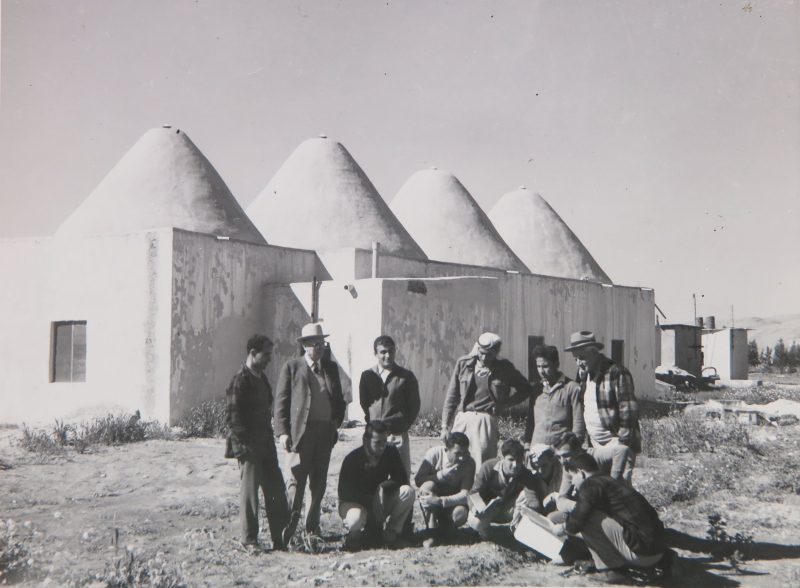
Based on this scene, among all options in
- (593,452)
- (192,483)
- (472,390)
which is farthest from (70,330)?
(593,452)

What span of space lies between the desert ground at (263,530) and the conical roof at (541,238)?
9163 millimetres

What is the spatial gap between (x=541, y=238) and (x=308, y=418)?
14.4 metres

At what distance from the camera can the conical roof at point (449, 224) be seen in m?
15.7

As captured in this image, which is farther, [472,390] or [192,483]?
[192,483]

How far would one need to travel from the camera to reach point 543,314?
1450cm

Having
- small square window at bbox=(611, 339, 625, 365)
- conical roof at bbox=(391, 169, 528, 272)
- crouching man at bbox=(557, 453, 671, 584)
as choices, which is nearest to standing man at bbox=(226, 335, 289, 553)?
crouching man at bbox=(557, 453, 671, 584)

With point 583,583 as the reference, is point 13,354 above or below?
above

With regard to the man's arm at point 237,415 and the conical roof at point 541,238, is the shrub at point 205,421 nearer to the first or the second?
the man's arm at point 237,415

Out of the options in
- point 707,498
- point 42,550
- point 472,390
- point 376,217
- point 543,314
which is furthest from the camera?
point 543,314

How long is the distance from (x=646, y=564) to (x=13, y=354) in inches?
365

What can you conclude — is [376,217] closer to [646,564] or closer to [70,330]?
[70,330]

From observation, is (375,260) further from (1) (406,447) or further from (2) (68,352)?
(1) (406,447)

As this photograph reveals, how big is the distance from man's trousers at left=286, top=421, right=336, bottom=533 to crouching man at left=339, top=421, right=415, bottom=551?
0.15m

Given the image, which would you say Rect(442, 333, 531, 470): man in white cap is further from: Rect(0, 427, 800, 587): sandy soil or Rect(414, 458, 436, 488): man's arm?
Rect(0, 427, 800, 587): sandy soil
